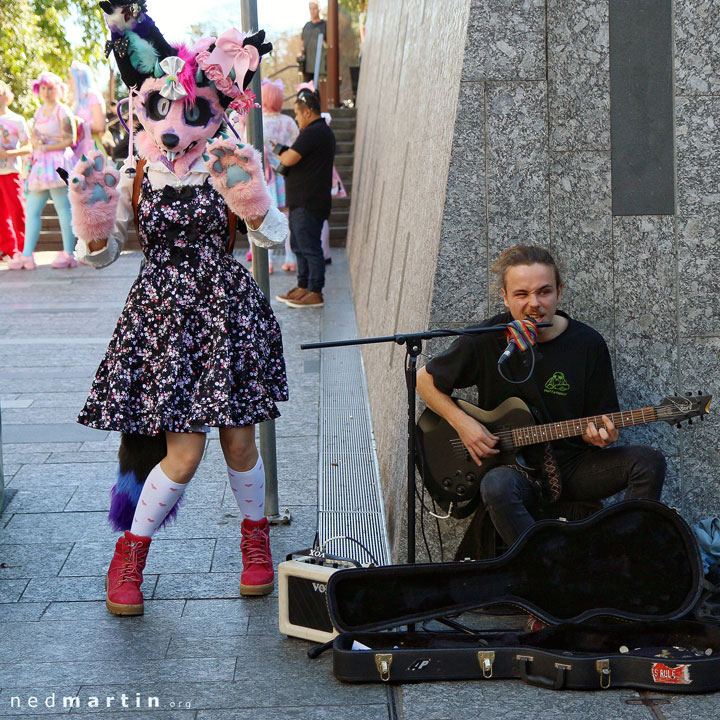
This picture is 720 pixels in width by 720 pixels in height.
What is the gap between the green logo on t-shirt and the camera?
4098mm

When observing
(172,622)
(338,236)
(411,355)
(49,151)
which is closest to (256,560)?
(172,622)

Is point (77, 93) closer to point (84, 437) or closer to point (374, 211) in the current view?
point (374, 211)

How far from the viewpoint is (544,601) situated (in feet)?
12.2

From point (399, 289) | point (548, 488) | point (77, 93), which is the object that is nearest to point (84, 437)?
point (399, 289)

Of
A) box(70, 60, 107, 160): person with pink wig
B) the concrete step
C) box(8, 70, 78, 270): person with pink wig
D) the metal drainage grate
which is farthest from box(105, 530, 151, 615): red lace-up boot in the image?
the concrete step

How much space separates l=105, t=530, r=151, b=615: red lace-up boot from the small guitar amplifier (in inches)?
22.9

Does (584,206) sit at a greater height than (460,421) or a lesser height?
greater

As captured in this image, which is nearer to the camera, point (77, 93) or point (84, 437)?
point (84, 437)

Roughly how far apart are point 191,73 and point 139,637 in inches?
80.9

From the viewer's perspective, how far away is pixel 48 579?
4477 mm

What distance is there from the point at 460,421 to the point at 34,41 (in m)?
20.7

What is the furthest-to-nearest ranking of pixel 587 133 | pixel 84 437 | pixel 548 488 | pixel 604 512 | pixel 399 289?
pixel 84 437 → pixel 399 289 → pixel 587 133 → pixel 548 488 → pixel 604 512

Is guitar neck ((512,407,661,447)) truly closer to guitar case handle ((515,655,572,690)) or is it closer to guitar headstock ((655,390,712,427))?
guitar headstock ((655,390,712,427))

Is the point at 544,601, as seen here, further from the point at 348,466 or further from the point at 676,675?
the point at 348,466
